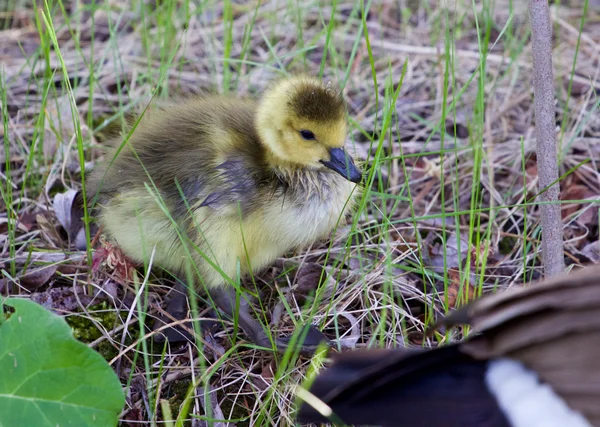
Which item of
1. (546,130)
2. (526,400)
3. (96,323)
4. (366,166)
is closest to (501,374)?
(526,400)

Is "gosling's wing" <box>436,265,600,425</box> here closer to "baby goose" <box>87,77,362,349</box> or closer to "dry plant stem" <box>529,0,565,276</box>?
"dry plant stem" <box>529,0,565,276</box>

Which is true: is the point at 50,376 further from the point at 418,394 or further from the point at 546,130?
the point at 546,130

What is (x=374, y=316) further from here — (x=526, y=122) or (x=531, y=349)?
(x=526, y=122)

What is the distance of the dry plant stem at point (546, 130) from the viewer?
1.83 metres

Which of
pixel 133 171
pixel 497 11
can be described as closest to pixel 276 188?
pixel 133 171

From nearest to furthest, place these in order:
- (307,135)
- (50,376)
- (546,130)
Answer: (50,376) < (546,130) < (307,135)

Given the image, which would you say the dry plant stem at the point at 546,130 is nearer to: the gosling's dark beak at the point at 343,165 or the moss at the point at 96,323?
the gosling's dark beak at the point at 343,165

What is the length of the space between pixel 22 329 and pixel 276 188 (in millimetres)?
687

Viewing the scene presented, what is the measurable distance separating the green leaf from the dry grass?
0.39 feet

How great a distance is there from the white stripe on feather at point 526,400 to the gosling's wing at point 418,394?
2cm

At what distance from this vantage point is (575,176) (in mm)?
2605

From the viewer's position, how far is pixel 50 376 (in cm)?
163

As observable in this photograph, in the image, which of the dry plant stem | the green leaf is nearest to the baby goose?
the green leaf

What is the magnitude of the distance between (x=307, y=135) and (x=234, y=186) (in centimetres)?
21
